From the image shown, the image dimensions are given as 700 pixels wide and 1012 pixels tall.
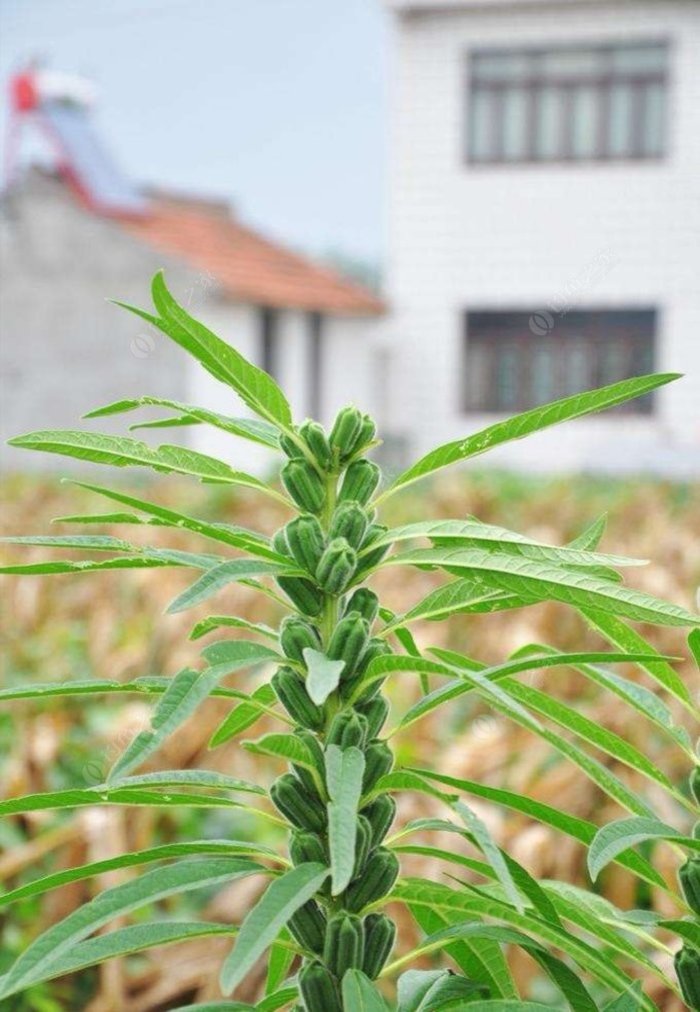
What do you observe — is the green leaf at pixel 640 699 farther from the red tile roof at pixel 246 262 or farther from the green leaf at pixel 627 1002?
the red tile roof at pixel 246 262

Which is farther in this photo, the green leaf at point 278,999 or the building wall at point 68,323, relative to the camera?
the building wall at point 68,323

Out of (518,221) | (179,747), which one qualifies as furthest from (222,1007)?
(518,221)

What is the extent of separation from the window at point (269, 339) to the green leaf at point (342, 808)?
1449cm

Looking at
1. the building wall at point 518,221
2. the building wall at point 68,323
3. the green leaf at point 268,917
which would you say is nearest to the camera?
the green leaf at point 268,917

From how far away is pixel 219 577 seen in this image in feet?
1.47

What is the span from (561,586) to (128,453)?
0.46ft

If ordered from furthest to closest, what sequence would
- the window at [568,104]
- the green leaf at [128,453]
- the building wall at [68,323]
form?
the window at [568,104]
the building wall at [68,323]
the green leaf at [128,453]

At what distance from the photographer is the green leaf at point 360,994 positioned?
17.9 inches

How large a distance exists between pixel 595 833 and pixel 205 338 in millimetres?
194

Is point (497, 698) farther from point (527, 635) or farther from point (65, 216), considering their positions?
point (65, 216)

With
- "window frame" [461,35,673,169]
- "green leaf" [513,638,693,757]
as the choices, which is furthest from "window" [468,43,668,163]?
"green leaf" [513,638,693,757]

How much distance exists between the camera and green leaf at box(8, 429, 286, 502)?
49cm

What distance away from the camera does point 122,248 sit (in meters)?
14.9

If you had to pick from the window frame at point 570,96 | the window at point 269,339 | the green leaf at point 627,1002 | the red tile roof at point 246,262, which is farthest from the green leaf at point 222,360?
the window frame at point 570,96
